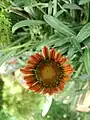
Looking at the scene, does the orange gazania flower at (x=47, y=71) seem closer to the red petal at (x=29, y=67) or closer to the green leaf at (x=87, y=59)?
the red petal at (x=29, y=67)

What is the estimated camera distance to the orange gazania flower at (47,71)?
1.05 meters

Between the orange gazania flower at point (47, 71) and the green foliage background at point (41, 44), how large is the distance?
20 cm

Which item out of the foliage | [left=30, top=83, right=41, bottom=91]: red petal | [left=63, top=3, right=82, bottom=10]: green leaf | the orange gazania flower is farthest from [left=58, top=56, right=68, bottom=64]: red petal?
the foliage

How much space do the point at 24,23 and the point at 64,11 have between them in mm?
200

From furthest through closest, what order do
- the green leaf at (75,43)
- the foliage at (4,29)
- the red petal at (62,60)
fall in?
the foliage at (4,29)
the green leaf at (75,43)
the red petal at (62,60)

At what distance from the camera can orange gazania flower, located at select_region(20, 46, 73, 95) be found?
105 cm

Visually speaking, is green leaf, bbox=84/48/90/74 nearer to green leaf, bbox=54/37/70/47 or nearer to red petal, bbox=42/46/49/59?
green leaf, bbox=54/37/70/47

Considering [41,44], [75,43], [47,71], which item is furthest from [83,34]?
[47,71]

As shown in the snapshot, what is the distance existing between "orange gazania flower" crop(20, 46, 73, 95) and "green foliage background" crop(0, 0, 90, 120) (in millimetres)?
204

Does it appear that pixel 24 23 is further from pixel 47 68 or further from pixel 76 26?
pixel 47 68

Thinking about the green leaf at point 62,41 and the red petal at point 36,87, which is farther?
the green leaf at point 62,41

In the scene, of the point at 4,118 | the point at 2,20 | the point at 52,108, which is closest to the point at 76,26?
the point at 2,20

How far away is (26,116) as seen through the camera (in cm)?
176

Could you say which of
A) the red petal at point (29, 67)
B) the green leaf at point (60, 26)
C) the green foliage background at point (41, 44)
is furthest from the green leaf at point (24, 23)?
the red petal at point (29, 67)
